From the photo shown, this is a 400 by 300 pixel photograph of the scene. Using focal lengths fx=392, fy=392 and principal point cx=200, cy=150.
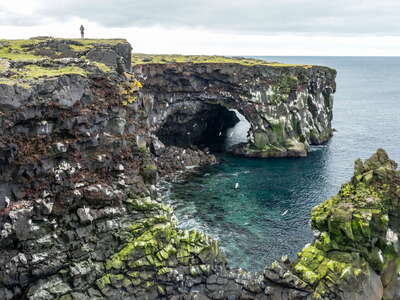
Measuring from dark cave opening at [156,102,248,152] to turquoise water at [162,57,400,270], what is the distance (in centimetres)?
1299

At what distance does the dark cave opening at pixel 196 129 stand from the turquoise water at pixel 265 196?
1299cm

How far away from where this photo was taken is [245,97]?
95.4m

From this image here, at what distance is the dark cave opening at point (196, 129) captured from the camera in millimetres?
99000

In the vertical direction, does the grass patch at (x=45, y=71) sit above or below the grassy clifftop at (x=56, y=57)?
below

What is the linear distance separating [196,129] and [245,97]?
17606 mm

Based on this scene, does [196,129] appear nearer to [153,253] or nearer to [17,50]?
[17,50]

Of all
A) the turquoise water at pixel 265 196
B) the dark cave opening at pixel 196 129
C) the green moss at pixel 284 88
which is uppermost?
the green moss at pixel 284 88

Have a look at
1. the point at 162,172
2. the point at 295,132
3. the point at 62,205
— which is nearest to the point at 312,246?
the point at 62,205

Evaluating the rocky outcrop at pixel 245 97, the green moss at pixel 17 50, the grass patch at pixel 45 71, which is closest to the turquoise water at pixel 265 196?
the rocky outcrop at pixel 245 97

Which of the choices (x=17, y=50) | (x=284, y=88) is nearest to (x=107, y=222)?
(x=17, y=50)

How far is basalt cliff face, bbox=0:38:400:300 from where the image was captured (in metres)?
37.9

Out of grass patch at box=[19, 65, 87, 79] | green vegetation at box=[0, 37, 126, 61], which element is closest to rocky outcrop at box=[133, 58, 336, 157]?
green vegetation at box=[0, 37, 126, 61]

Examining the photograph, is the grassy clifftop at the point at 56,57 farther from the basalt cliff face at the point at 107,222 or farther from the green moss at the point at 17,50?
the basalt cliff face at the point at 107,222

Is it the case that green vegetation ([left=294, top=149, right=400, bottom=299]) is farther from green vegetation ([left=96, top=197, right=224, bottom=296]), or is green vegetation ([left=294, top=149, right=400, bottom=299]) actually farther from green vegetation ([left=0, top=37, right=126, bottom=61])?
green vegetation ([left=0, top=37, right=126, bottom=61])
